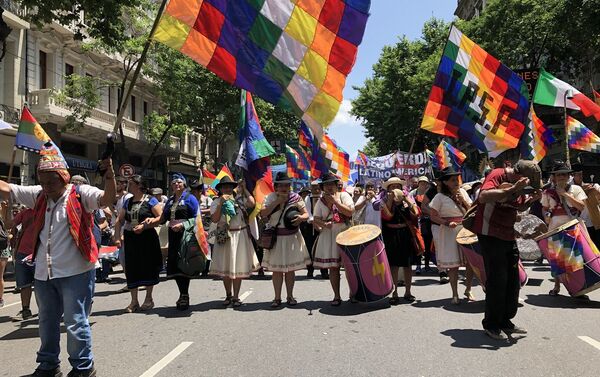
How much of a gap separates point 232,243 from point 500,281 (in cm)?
368

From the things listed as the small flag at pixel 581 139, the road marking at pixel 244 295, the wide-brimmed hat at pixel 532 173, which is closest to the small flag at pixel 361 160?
the small flag at pixel 581 139

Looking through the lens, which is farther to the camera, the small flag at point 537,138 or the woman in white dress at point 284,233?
the small flag at point 537,138

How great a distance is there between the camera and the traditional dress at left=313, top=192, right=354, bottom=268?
7.43 m

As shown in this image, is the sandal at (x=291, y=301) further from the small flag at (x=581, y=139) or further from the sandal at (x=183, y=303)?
the small flag at (x=581, y=139)

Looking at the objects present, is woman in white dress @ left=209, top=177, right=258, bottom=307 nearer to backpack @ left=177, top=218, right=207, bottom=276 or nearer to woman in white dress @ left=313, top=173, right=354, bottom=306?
backpack @ left=177, top=218, right=207, bottom=276

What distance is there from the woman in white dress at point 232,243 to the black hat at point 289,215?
50 cm

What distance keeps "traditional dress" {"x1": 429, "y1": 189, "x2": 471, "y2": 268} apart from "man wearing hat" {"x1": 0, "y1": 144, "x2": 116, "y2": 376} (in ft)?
15.8

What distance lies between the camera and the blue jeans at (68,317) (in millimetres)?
4098

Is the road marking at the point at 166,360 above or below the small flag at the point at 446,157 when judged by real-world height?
below

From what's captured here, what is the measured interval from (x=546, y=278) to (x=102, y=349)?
790 cm

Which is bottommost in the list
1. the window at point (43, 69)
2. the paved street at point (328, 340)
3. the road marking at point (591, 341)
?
the road marking at point (591, 341)

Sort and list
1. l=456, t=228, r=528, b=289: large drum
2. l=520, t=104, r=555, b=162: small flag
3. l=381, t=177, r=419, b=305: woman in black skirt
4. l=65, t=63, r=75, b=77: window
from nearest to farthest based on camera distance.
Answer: l=456, t=228, r=528, b=289: large drum → l=381, t=177, r=419, b=305: woman in black skirt → l=520, t=104, r=555, b=162: small flag → l=65, t=63, r=75, b=77: window

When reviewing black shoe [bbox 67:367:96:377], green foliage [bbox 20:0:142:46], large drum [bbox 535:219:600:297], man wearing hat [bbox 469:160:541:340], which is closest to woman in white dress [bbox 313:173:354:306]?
man wearing hat [bbox 469:160:541:340]

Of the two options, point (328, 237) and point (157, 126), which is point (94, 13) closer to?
point (328, 237)
